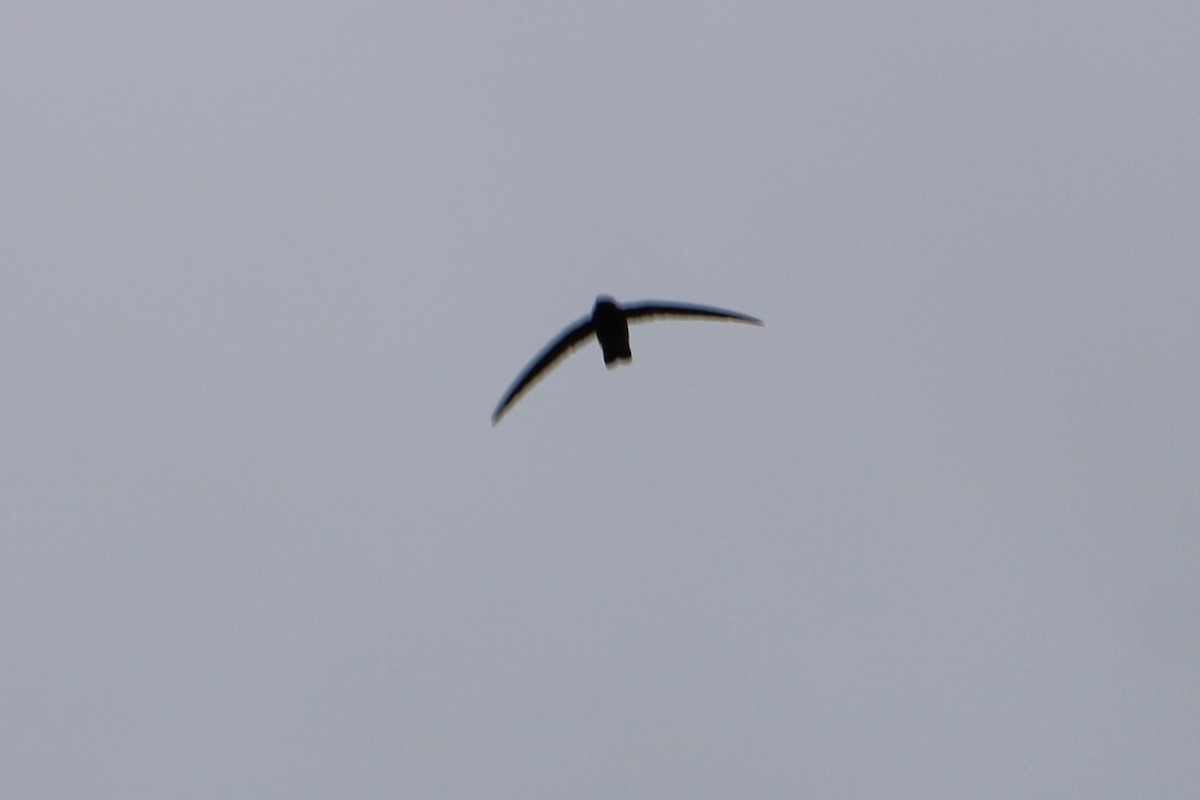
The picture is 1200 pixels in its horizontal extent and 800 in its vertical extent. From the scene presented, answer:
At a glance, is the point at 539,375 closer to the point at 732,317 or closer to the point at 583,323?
the point at 583,323

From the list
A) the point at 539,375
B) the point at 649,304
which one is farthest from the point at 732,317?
the point at 539,375

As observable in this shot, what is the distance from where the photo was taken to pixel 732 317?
40.3m

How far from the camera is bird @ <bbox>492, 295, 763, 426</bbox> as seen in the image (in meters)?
39.0

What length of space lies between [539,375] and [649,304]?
3.94m

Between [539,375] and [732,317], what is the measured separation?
5.90 m

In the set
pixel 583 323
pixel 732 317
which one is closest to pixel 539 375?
pixel 583 323

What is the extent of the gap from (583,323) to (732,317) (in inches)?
167

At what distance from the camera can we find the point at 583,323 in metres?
40.6

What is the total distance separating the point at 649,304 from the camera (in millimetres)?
40438

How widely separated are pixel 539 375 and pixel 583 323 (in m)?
2.21

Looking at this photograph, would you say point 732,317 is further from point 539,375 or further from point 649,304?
point 539,375

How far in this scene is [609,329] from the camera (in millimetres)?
39188

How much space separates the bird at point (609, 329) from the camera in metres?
39.0
